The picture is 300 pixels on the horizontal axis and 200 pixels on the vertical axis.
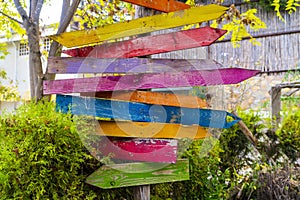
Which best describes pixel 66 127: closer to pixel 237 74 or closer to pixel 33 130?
pixel 33 130

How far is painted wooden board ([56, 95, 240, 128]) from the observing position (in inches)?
89.0

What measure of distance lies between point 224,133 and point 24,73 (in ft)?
34.1

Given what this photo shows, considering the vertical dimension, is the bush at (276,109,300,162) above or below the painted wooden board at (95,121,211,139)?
below

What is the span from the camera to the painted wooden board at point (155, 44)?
7.48 feet

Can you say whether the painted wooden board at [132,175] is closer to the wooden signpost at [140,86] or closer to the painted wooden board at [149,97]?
the wooden signpost at [140,86]

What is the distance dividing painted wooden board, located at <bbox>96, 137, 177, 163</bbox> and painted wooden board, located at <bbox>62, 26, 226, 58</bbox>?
60cm

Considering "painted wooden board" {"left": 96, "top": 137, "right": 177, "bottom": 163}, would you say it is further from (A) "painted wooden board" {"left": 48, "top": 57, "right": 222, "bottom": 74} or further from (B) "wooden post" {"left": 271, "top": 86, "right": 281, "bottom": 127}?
(B) "wooden post" {"left": 271, "top": 86, "right": 281, "bottom": 127}

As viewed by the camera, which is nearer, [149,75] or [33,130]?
[33,130]

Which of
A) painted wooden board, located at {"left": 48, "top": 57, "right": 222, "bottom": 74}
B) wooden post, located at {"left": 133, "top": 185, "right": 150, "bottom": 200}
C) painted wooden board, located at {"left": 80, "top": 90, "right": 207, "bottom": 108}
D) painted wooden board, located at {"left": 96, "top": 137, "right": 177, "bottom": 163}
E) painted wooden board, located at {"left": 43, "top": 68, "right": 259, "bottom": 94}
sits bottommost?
wooden post, located at {"left": 133, "top": 185, "right": 150, "bottom": 200}

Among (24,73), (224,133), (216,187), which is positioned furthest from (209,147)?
(24,73)

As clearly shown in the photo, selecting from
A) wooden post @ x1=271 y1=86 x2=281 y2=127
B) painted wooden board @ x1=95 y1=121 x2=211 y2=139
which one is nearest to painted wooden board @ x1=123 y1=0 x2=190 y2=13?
painted wooden board @ x1=95 y1=121 x2=211 y2=139

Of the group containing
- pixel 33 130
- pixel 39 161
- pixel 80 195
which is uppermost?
pixel 33 130

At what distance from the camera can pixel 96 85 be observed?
227cm

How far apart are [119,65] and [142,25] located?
0.33 meters
